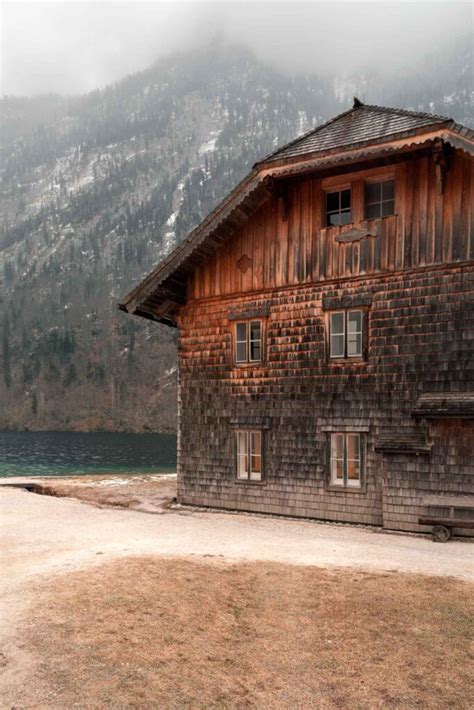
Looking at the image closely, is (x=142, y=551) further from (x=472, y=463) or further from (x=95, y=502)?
(x=95, y=502)

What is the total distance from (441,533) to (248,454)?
640 cm

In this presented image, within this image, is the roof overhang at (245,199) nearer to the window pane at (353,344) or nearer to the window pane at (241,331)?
the window pane at (241,331)

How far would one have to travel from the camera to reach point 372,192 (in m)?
16.8

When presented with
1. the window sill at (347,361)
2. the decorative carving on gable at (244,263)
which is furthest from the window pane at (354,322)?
the decorative carving on gable at (244,263)

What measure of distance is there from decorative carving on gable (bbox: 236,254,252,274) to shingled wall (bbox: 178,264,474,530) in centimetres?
90

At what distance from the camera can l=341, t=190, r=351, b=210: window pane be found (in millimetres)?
17125

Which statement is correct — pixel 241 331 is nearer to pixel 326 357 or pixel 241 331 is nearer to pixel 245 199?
pixel 326 357

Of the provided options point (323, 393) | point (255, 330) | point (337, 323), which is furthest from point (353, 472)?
point (255, 330)

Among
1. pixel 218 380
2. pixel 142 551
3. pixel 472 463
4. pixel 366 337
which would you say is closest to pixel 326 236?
pixel 366 337

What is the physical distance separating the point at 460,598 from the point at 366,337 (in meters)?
8.63

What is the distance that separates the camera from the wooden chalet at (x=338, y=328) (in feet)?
49.4

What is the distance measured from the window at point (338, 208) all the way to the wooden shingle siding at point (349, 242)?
0.26 meters

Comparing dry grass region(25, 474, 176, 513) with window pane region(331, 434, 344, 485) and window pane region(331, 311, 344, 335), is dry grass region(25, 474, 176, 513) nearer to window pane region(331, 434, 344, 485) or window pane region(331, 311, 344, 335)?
window pane region(331, 434, 344, 485)

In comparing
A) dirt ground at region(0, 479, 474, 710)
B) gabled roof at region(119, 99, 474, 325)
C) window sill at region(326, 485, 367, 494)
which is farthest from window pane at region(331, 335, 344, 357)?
dirt ground at region(0, 479, 474, 710)
